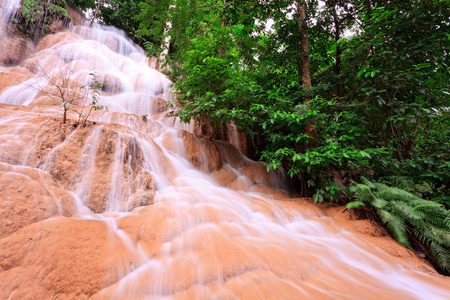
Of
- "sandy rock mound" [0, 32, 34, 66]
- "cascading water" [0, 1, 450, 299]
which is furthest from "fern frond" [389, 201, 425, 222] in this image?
"sandy rock mound" [0, 32, 34, 66]

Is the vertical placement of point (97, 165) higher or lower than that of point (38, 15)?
lower

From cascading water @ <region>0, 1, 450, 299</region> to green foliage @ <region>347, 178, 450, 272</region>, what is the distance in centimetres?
39

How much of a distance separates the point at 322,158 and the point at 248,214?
1955mm

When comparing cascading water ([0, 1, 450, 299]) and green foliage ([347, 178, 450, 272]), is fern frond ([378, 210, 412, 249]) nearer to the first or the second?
green foliage ([347, 178, 450, 272])

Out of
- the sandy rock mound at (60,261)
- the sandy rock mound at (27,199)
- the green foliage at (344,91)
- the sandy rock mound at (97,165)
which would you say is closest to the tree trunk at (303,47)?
the green foliage at (344,91)

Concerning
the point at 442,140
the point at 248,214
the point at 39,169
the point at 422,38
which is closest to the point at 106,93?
the point at 39,169

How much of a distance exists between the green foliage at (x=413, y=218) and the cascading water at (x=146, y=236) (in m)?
0.39

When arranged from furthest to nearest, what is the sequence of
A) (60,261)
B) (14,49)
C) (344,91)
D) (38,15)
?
(38,15)
(14,49)
(344,91)
(60,261)

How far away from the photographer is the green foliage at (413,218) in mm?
2471

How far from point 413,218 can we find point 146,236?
3842 mm

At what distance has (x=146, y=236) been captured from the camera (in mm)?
2094

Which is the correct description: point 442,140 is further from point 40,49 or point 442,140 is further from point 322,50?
point 40,49

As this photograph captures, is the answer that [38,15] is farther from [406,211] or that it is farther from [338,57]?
[406,211]

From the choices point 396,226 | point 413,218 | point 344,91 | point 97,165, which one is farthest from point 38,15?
point 413,218
